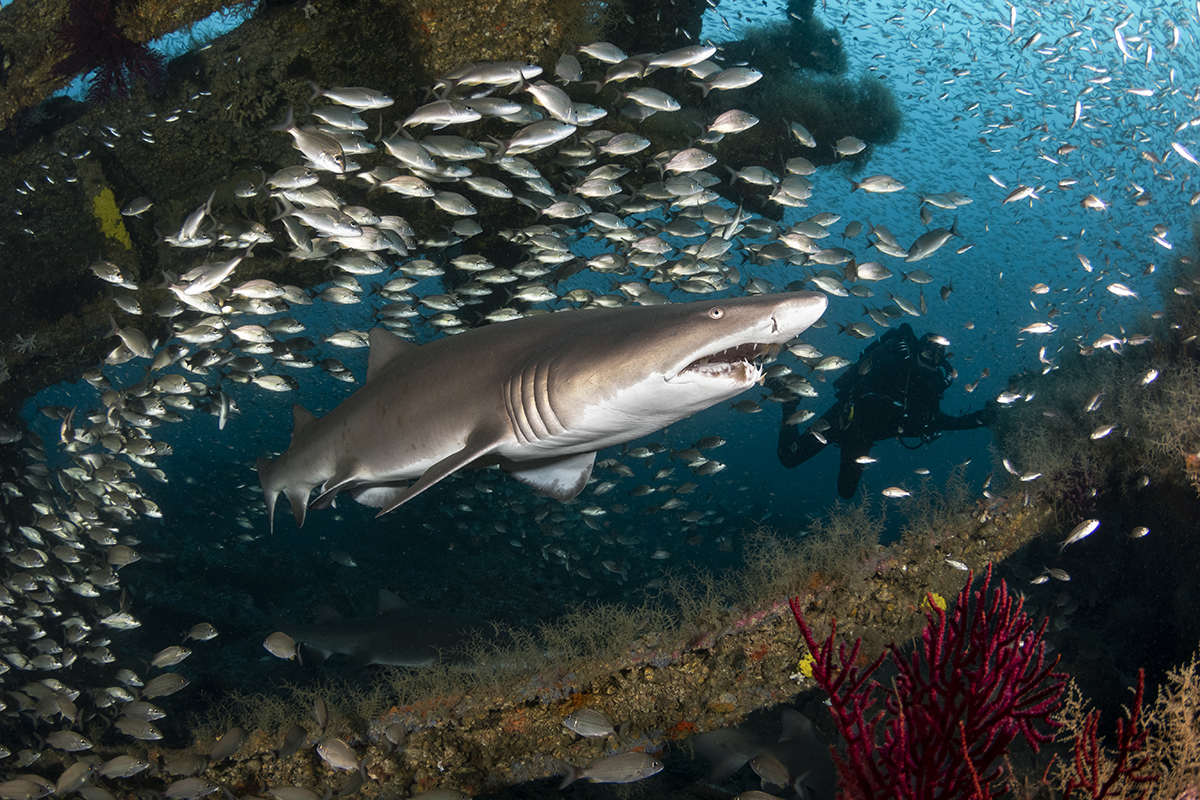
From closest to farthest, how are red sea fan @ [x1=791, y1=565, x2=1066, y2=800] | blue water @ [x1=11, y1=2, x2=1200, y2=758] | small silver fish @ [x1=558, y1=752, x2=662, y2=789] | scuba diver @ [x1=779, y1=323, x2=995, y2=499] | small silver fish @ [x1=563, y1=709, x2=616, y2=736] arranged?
red sea fan @ [x1=791, y1=565, x2=1066, y2=800] < small silver fish @ [x1=558, y1=752, x2=662, y2=789] < small silver fish @ [x1=563, y1=709, x2=616, y2=736] < scuba diver @ [x1=779, y1=323, x2=995, y2=499] < blue water @ [x1=11, y1=2, x2=1200, y2=758]

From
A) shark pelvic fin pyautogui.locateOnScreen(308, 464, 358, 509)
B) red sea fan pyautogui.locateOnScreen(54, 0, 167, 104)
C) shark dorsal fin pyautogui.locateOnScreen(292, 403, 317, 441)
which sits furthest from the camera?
red sea fan pyautogui.locateOnScreen(54, 0, 167, 104)

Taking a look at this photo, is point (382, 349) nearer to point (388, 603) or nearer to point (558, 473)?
point (558, 473)

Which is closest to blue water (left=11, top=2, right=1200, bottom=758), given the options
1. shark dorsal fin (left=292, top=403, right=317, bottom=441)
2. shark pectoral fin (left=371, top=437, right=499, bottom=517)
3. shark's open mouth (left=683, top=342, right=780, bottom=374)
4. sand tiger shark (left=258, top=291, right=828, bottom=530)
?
shark dorsal fin (left=292, top=403, right=317, bottom=441)

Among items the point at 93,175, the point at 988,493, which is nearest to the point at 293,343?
the point at 93,175

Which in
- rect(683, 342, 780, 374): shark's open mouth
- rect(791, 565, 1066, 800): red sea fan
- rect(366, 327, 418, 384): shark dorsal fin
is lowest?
rect(791, 565, 1066, 800): red sea fan

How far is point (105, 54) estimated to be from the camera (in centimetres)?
712

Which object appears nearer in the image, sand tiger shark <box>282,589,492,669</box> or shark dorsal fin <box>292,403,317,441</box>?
shark dorsal fin <box>292,403,317,441</box>

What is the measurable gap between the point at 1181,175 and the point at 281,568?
24.6 m

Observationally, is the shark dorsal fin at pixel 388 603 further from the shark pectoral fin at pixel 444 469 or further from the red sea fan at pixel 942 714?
the red sea fan at pixel 942 714

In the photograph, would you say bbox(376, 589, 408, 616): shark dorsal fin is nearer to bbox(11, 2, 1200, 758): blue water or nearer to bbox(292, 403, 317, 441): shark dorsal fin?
bbox(11, 2, 1200, 758): blue water

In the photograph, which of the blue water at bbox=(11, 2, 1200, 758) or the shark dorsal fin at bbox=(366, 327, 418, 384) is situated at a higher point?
the shark dorsal fin at bbox=(366, 327, 418, 384)

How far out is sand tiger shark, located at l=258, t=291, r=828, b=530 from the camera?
8.59ft

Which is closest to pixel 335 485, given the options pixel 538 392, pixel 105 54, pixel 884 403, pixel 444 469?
pixel 444 469

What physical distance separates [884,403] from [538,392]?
10243mm
